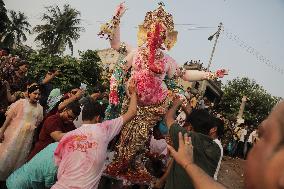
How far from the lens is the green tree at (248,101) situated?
46200mm

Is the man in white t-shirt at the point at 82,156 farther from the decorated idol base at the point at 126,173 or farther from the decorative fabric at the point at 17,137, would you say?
the decorated idol base at the point at 126,173

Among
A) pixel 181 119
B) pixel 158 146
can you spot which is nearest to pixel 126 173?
pixel 158 146

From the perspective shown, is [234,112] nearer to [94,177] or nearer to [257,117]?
[257,117]

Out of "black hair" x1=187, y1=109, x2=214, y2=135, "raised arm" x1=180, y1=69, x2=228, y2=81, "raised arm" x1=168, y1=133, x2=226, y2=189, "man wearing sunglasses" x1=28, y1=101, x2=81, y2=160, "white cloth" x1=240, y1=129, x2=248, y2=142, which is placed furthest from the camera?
"white cloth" x1=240, y1=129, x2=248, y2=142

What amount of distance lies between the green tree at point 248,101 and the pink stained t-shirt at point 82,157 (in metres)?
42.2

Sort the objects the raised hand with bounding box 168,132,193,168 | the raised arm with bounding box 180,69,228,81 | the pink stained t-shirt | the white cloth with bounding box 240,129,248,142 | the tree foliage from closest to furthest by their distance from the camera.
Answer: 1. the raised hand with bounding box 168,132,193,168
2. the pink stained t-shirt
3. the raised arm with bounding box 180,69,228,81
4. the white cloth with bounding box 240,129,248,142
5. the tree foliage

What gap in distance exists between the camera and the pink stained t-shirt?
329 cm

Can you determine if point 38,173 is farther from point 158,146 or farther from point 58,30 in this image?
point 58,30

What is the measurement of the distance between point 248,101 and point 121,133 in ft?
137

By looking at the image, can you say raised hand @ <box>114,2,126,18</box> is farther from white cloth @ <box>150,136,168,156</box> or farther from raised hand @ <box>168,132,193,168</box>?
raised hand @ <box>168,132,193,168</box>

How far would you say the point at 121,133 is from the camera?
17.8 ft

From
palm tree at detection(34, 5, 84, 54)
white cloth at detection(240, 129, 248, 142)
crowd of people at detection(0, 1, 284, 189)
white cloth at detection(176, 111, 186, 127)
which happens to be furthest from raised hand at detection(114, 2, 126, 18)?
palm tree at detection(34, 5, 84, 54)

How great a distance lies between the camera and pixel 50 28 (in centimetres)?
4522

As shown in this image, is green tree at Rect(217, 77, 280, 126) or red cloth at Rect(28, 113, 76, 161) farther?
green tree at Rect(217, 77, 280, 126)
